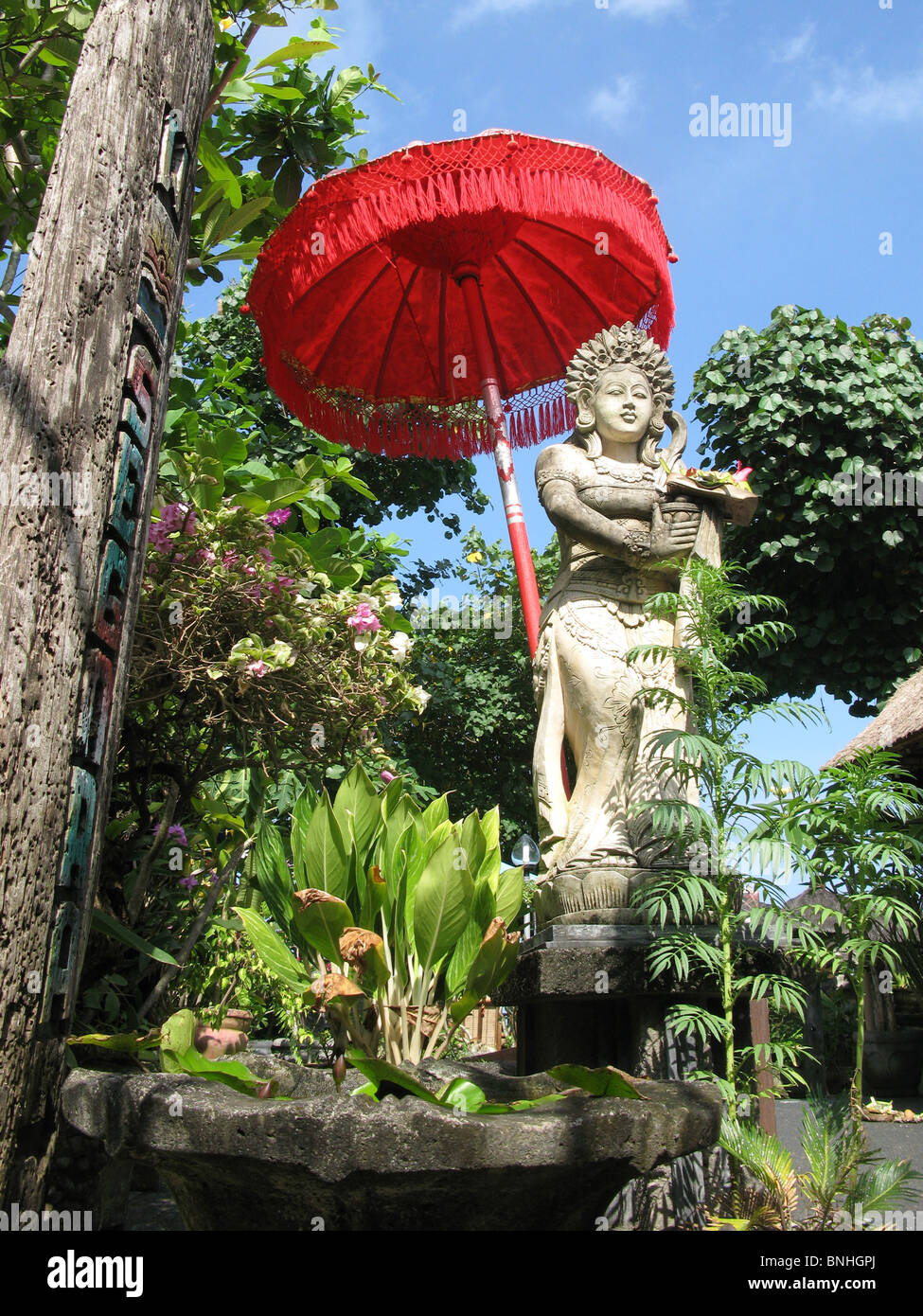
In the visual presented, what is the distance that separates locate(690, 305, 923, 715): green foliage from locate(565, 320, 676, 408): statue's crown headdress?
5.29 m

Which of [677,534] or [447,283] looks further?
[447,283]

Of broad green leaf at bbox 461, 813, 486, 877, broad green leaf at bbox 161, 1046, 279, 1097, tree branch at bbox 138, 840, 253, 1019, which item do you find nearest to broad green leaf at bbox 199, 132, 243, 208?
tree branch at bbox 138, 840, 253, 1019

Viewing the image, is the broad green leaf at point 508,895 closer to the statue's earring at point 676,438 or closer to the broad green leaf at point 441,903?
the broad green leaf at point 441,903

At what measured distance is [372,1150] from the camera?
152 cm

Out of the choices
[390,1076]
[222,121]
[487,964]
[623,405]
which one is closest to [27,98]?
[222,121]

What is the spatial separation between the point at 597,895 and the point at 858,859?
85cm

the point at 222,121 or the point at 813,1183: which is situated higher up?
the point at 222,121

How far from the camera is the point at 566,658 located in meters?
3.70

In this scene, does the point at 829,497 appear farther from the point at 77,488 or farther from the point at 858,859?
the point at 77,488

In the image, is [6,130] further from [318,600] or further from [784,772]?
A: [784,772]

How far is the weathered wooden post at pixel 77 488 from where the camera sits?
2.06 m

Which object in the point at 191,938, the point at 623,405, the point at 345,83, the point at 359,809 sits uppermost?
the point at 345,83

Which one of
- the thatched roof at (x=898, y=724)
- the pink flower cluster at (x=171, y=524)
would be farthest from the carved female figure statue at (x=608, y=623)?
the thatched roof at (x=898, y=724)

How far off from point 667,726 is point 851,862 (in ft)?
2.77
